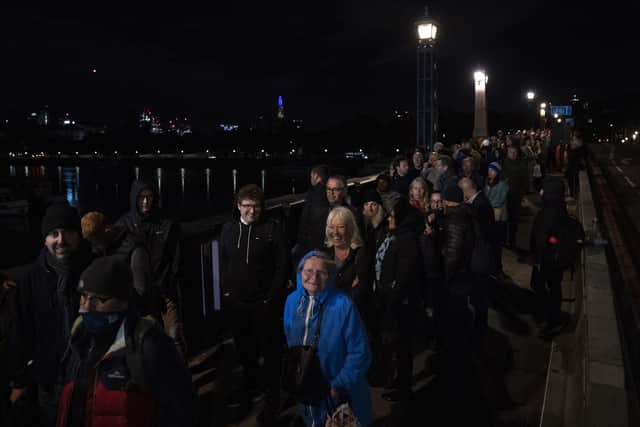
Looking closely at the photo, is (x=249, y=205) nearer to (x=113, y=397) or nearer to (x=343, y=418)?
(x=343, y=418)

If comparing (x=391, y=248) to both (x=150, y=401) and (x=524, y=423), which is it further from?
(x=150, y=401)

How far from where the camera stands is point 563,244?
553cm

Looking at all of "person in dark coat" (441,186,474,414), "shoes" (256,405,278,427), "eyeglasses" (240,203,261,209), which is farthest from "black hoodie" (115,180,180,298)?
"person in dark coat" (441,186,474,414)

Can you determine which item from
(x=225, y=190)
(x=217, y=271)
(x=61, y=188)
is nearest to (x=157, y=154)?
(x=61, y=188)

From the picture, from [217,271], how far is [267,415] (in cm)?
180

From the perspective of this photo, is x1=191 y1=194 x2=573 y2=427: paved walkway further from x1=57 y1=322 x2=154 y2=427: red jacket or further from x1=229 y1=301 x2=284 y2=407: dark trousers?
x1=57 y1=322 x2=154 y2=427: red jacket

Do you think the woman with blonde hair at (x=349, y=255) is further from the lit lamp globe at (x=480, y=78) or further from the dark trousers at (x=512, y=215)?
the lit lamp globe at (x=480, y=78)

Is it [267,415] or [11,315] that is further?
[267,415]

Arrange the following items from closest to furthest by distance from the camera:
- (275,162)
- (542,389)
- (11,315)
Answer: (11,315)
(542,389)
(275,162)

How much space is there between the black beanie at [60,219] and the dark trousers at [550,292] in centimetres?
467

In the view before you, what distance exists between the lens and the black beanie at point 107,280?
87.4 inches

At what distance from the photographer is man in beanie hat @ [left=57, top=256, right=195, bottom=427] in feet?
6.93

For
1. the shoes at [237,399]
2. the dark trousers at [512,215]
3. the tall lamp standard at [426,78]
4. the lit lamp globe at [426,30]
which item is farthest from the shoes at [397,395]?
the lit lamp globe at [426,30]

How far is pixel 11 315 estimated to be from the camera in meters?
2.86
